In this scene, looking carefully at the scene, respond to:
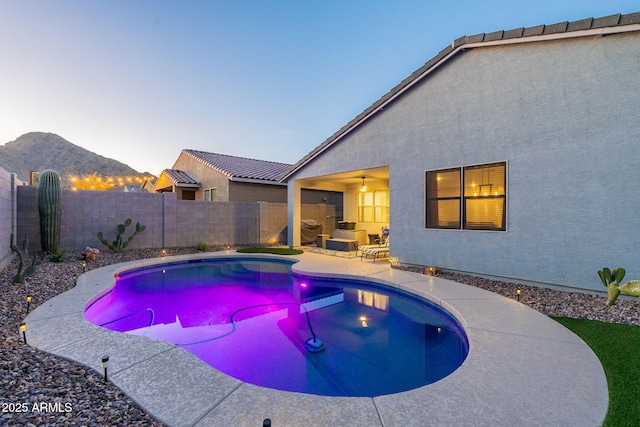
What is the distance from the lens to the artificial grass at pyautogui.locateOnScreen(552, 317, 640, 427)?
7.97 ft

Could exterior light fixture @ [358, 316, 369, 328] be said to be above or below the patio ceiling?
below

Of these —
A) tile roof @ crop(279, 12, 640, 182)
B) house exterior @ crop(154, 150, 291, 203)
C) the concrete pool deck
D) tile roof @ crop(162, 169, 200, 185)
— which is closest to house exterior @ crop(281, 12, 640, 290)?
tile roof @ crop(279, 12, 640, 182)

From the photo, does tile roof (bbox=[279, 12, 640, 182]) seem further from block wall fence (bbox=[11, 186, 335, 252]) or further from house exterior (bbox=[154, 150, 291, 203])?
house exterior (bbox=[154, 150, 291, 203])

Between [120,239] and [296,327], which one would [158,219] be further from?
[296,327]

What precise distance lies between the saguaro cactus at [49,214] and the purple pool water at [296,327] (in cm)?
290

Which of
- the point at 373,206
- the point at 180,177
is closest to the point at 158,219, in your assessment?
the point at 180,177

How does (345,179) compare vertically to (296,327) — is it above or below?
above

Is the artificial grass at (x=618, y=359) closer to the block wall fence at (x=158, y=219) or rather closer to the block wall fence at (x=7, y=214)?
the block wall fence at (x=7, y=214)

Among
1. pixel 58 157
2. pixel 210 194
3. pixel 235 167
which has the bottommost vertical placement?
pixel 210 194

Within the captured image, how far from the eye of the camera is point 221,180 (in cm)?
1783

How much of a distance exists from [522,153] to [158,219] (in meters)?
13.2

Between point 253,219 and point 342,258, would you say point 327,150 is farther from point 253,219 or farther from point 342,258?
point 253,219

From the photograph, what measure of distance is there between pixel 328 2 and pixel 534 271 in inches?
532

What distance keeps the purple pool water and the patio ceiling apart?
4.72m
